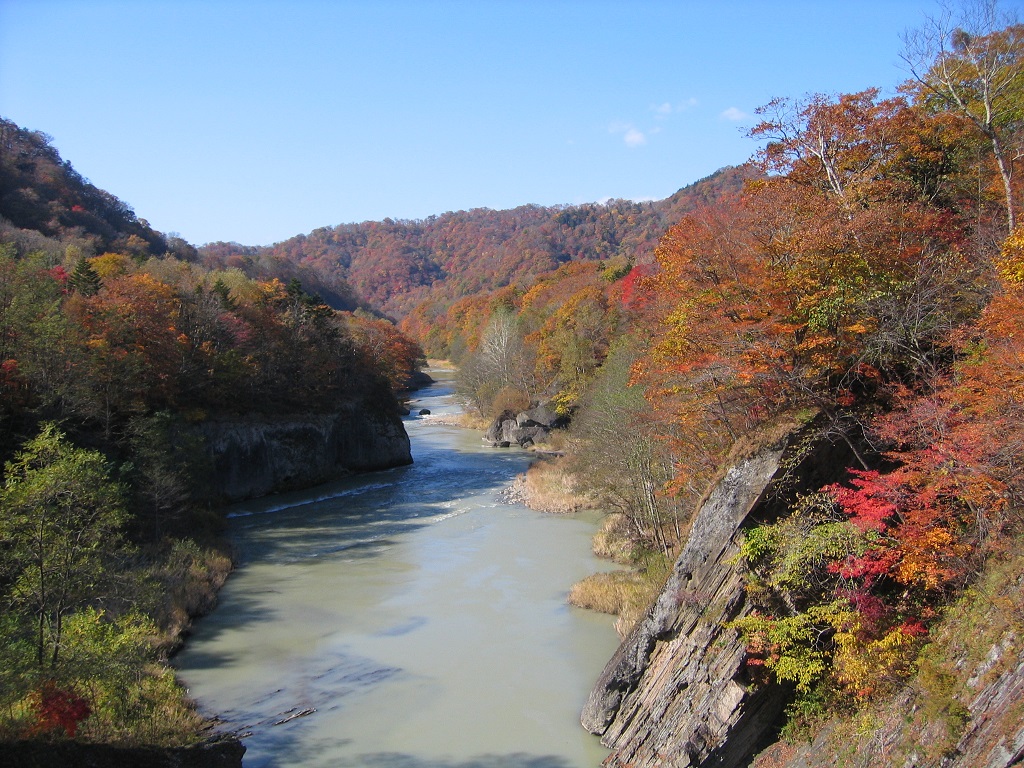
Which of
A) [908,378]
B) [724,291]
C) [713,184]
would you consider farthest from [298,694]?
[713,184]

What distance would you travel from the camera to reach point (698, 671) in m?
12.7

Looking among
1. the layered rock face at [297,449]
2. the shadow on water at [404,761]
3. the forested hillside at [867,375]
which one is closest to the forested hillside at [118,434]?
the layered rock face at [297,449]

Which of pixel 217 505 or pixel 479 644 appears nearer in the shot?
pixel 479 644

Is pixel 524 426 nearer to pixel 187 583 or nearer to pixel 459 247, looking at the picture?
pixel 187 583

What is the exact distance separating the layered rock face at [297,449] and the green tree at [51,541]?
1925cm

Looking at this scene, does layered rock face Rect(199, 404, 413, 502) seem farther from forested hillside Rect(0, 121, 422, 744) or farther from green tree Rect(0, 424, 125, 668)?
green tree Rect(0, 424, 125, 668)

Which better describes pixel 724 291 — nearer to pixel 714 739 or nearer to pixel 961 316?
pixel 961 316

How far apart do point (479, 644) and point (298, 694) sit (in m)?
4.70

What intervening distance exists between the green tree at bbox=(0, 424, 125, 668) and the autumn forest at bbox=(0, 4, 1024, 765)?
56mm

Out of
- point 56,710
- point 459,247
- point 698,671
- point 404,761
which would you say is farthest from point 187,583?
point 459,247

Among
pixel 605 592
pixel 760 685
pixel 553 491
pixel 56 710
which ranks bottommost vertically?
pixel 605 592

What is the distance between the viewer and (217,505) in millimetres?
31781

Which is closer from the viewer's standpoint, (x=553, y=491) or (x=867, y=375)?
(x=867, y=375)

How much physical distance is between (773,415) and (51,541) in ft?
47.5
